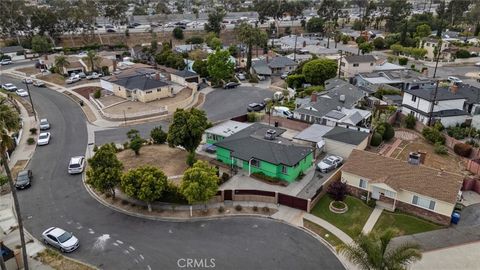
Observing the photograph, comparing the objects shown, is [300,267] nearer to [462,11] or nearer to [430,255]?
[430,255]

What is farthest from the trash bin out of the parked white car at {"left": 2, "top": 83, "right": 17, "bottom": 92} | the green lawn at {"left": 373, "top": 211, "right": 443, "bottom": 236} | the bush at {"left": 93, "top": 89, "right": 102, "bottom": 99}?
the parked white car at {"left": 2, "top": 83, "right": 17, "bottom": 92}

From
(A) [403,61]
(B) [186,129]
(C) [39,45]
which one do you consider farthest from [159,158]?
(C) [39,45]

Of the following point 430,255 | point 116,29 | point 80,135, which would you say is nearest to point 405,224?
point 430,255

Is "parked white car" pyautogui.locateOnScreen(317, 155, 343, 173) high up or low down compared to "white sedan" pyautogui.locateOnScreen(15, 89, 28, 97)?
down

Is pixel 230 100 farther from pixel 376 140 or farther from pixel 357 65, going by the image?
pixel 357 65

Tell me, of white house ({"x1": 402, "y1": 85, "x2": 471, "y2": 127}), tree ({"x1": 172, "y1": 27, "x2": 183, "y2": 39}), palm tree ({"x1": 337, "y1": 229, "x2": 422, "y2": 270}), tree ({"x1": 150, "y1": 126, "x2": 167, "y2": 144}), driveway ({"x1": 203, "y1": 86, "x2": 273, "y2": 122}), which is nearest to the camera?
palm tree ({"x1": 337, "y1": 229, "x2": 422, "y2": 270})

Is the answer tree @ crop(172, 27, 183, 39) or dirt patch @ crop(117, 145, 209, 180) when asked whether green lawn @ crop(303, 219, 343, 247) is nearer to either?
dirt patch @ crop(117, 145, 209, 180)
